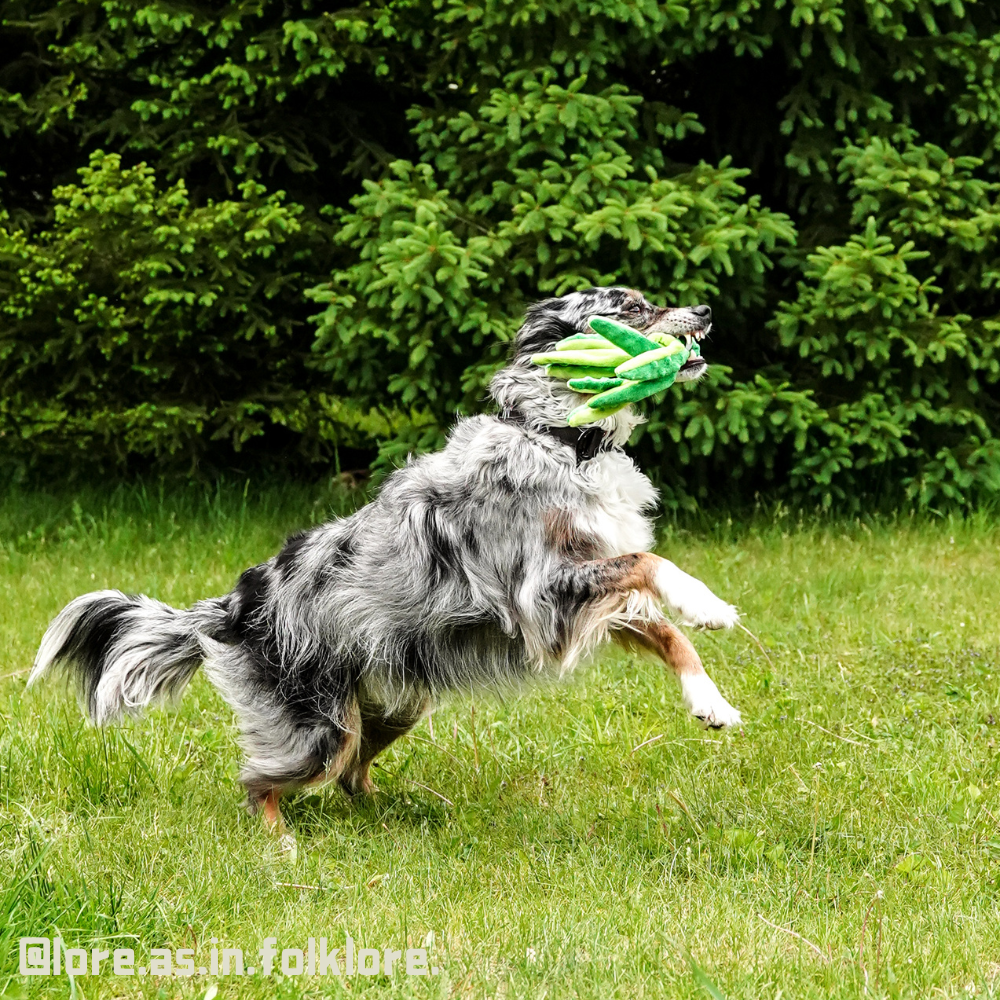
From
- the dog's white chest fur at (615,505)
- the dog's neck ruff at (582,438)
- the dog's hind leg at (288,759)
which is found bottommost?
the dog's hind leg at (288,759)

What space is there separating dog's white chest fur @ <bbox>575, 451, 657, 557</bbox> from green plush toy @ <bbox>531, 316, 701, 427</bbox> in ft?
0.55

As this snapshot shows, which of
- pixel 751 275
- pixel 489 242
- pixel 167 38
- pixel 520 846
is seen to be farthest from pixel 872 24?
pixel 520 846

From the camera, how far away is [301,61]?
8016 mm

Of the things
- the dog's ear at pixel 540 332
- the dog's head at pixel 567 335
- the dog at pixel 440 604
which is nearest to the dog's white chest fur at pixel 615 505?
the dog at pixel 440 604

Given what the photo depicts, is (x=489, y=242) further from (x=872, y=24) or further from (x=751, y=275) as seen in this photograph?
(x=872, y=24)

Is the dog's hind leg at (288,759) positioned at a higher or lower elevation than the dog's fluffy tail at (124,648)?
lower

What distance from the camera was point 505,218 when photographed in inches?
307

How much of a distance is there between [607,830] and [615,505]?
107 centimetres

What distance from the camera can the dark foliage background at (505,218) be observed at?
24.1ft

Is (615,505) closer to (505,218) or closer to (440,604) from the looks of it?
(440,604)

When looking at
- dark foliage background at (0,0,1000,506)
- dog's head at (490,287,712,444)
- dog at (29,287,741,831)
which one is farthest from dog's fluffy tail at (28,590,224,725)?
dark foliage background at (0,0,1000,506)

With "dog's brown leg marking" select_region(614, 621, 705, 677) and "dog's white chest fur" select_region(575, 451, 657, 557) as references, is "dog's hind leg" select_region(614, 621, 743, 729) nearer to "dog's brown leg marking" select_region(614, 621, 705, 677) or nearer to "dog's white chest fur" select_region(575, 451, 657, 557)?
"dog's brown leg marking" select_region(614, 621, 705, 677)

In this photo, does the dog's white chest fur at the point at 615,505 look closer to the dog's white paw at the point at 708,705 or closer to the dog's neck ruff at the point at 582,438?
the dog's neck ruff at the point at 582,438

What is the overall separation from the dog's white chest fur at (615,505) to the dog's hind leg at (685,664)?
0.88 feet
